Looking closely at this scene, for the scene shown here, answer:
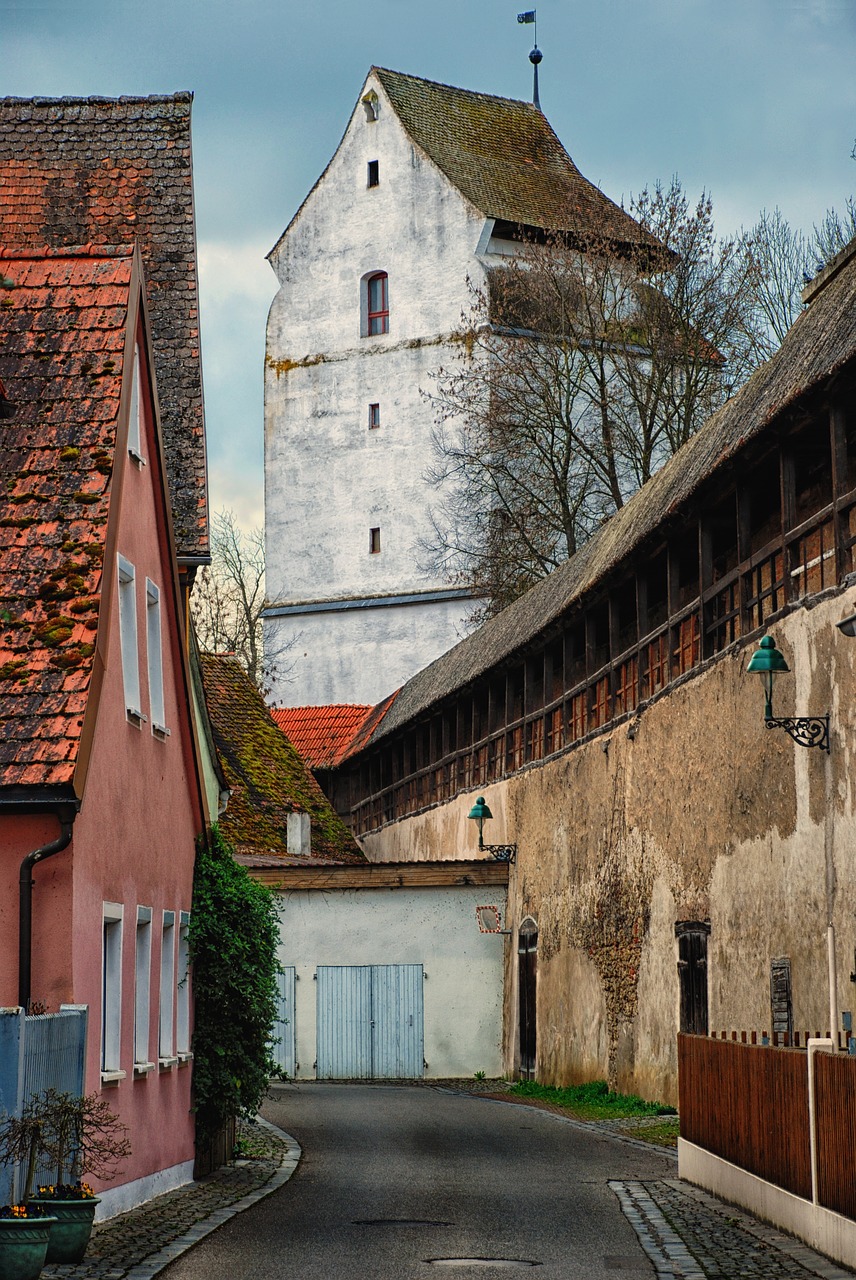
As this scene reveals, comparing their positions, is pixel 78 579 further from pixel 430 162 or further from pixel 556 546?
pixel 430 162

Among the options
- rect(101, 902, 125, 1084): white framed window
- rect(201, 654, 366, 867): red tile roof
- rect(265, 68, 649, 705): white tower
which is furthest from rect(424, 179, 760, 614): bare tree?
rect(101, 902, 125, 1084): white framed window

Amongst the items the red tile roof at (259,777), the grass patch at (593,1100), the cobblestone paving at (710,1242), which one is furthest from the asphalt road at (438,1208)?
the red tile roof at (259,777)

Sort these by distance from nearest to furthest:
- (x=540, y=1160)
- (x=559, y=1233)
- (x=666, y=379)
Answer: (x=559, y=1233) → (x=540, y=1160) → (x=666, y=379)

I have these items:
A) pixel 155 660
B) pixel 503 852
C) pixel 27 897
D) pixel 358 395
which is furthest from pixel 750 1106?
pixel 358 395

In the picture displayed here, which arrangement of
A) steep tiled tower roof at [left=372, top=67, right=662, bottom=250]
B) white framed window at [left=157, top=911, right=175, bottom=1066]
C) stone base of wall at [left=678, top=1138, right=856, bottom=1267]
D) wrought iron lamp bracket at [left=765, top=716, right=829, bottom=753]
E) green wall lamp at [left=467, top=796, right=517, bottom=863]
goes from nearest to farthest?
stone base of wall at [left=678, top=1138, right=856, bottom=1267] < white framed window at [left=157, top=911, right=175, bottom=1066] < wrought iron lamp bracket at [left=765, top=716, right=829, bottom=753] < green wall lamp at [left=467, top=796, right=517, bottom=863] < steep tiled tower roof at [left=372, top=67, right=662, bottom=250]

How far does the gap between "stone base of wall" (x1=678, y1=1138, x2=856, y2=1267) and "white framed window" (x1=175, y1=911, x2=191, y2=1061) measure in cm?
422

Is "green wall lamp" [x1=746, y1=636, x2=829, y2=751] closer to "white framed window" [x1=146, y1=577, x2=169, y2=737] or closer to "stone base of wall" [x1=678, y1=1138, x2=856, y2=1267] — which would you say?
"stone base of wall" [x1=678, y1=1138, x2=856, y2=1267]

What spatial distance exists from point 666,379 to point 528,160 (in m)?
16.5

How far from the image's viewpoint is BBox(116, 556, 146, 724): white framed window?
49.2 ft

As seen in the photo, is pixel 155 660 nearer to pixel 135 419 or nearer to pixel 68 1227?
pixel 135 419

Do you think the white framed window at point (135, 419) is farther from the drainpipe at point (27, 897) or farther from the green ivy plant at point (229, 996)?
the green ivy plant at point (229, 996)

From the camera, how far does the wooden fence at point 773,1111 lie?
10.6 meters

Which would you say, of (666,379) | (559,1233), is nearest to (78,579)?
(559,1233)

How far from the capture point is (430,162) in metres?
53.6
